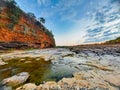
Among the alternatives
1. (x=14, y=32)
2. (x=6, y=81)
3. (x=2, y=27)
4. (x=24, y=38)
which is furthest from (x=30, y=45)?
(x=6, y=81)

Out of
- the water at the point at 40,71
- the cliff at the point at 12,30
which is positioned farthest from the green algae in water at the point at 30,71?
the cliff at the point at 12,30

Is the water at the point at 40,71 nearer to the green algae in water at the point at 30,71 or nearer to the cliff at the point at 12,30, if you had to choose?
the green algae in water at the point at 30,71

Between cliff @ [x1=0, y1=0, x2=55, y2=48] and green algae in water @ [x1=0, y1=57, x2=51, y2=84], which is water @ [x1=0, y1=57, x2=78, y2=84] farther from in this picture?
cliff @ [x1=0, y1=0, x2=55, y2=48]

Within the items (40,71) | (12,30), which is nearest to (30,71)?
(40,71)

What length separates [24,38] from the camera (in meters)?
59.0

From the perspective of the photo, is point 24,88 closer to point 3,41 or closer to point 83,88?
point 83,88

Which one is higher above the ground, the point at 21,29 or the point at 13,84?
the point at 21,29

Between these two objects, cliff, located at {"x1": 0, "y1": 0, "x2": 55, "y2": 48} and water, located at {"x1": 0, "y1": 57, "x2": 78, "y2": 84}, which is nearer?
water, located at {"x1": 0, "y1": 57, "x2": 78, "y2": 84}

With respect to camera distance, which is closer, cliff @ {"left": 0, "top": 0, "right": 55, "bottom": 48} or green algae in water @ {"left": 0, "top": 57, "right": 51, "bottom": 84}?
green algae in water @ {"left": 0, "top": 57, "right": 51, "bottom": 84}

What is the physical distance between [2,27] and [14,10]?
13134mm

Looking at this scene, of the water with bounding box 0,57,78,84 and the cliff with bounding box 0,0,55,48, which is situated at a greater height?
the cliff with bounding box 0,0,55,48

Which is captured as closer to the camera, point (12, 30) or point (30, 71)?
point (30, 71)

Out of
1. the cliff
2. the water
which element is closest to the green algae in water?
the water

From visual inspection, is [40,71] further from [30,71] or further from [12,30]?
[12,30]
